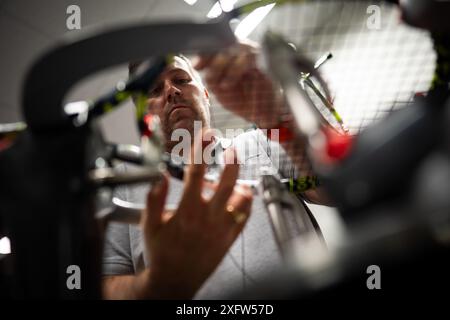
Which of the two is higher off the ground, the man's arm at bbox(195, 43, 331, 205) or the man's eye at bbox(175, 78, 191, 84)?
the man's eye at bbox(175, 78, 191, 84)

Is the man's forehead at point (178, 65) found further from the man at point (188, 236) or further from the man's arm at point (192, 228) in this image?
the man's arm at point (192, 228)

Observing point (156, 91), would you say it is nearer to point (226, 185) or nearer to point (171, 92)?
point (171, 92)

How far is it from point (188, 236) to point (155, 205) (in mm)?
46

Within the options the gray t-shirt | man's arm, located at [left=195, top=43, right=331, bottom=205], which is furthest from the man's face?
man's arm, located at [left=195, top=43, right=331, bottom=205]

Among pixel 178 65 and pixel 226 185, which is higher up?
pixel 178 65

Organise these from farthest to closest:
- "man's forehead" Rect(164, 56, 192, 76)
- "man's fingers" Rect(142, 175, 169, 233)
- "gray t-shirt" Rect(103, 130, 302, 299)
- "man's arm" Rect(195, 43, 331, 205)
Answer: "man's forehead" Rect(164, 56, 192, 76) → "gray t-shirt" Rect(103, 130, 302, 299) → "man's arm" Rect(195, 43, 331, 205) → "man's fingers" Rect(142, 175, 169, 233)

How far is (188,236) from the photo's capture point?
13.4 inches

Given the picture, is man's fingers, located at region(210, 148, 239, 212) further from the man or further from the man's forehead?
the man's forehead

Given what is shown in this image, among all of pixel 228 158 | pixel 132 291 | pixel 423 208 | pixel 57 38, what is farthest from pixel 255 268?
pixel 57 38

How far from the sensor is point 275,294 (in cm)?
21

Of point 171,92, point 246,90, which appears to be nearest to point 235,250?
point 246,90

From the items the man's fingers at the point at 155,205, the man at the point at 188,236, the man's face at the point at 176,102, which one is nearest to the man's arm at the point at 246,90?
the man at the point at 188,236

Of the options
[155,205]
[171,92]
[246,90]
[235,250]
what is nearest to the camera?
[155,205]

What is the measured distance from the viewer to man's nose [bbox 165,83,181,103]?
878mm
